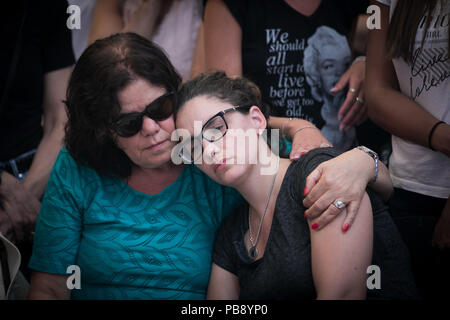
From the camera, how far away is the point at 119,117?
1.38 metres

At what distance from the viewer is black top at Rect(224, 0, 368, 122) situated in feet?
5.60

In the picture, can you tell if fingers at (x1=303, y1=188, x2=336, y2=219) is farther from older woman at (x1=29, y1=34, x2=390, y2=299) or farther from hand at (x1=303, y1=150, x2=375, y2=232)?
older woman at (x1=29, y1=34, x2=390, y2=299)

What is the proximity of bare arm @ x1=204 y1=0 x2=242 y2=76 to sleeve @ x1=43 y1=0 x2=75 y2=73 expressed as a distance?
690 mm

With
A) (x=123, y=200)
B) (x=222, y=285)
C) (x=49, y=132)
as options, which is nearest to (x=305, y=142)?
(x=222, y=285)

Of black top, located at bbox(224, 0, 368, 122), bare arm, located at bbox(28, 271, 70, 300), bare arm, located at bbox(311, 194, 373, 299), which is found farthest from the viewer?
black top, located at bbox(224, 0, 368, 122)

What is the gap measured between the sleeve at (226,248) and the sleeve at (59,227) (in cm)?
53

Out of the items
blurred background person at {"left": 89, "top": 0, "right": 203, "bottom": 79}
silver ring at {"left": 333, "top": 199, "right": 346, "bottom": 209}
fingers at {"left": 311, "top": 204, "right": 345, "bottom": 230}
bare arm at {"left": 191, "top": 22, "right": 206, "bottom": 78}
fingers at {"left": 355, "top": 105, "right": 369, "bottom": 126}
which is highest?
blurred background person at {"left": 89, "top": 0, "right": 203, "bottom": 79}

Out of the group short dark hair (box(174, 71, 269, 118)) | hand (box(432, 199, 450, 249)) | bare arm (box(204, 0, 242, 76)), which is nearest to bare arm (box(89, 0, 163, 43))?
bare arm (box(204, 0, 242, 76))

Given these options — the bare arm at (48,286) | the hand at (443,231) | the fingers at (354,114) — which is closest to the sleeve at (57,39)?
the bare arm at (48,286)

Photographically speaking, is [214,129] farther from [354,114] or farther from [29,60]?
[29,60]

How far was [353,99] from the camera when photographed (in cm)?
165

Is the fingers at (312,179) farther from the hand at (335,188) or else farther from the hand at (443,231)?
the hand at (443,231)
